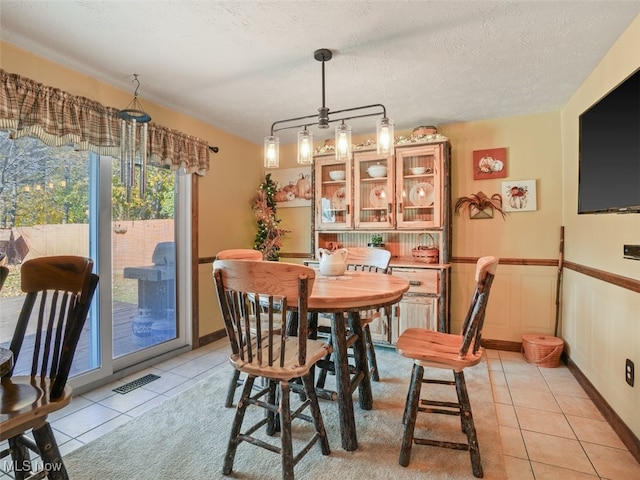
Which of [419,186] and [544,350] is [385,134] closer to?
[419,186]

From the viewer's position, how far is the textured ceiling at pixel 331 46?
1.75m

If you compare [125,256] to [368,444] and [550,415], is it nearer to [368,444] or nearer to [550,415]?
[368,444]

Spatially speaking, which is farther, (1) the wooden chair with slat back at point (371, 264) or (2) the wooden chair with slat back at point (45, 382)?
(1) the wooden chair with slat back at point (371, 264)

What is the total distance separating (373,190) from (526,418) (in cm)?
247

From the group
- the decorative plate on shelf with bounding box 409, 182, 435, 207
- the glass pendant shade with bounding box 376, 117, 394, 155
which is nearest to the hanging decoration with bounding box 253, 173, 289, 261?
the decorative plate on shelf with bounding box 409, 182, 435, 207

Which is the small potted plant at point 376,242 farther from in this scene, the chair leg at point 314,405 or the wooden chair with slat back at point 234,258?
the chair leg at point 314,405

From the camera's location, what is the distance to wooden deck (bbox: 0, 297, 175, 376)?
6.98ft

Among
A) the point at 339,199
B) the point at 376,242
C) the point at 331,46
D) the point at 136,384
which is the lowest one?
the point at 136,384

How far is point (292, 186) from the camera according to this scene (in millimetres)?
4375

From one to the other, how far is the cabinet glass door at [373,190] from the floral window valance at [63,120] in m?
1.90

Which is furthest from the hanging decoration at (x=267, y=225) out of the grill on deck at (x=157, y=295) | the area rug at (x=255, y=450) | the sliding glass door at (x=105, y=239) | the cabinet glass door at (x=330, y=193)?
the area rug at (x=255, y=450)

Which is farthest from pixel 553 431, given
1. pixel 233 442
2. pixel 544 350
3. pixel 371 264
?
pixel 233 442

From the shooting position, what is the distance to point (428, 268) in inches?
125

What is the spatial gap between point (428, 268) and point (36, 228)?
3.10 metres
